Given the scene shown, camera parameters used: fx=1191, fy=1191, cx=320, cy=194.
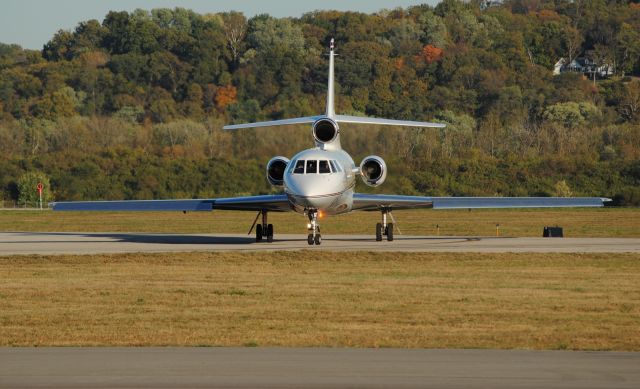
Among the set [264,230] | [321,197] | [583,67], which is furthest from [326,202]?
[583,67]

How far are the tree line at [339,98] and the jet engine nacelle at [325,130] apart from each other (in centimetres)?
570

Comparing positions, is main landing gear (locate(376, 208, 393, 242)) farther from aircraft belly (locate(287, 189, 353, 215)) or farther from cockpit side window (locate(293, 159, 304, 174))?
cockpit side window (locate(293, 159, 304, 174))

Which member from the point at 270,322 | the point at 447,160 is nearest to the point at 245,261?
the point at 270,322

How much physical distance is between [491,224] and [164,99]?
77.5 metres

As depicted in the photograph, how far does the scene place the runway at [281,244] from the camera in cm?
3144

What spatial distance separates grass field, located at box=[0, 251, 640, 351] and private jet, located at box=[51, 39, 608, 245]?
4.88m

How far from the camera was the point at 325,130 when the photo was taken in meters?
36.3

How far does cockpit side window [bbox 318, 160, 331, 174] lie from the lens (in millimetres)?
33281

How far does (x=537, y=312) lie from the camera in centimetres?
1762

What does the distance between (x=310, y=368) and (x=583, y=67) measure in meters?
142

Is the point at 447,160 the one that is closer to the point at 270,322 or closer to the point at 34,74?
the point at 270,322

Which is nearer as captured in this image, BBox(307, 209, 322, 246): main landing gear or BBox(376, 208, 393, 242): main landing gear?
BBox(307, 209, 322, 246): main landing gear

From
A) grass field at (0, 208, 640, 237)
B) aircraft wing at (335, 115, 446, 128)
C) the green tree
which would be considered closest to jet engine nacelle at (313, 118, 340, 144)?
aircraft wing at (335, 115, 446, 128)

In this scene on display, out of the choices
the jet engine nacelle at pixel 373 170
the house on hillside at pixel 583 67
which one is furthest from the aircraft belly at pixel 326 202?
the house on hillside at pixel 583 67
